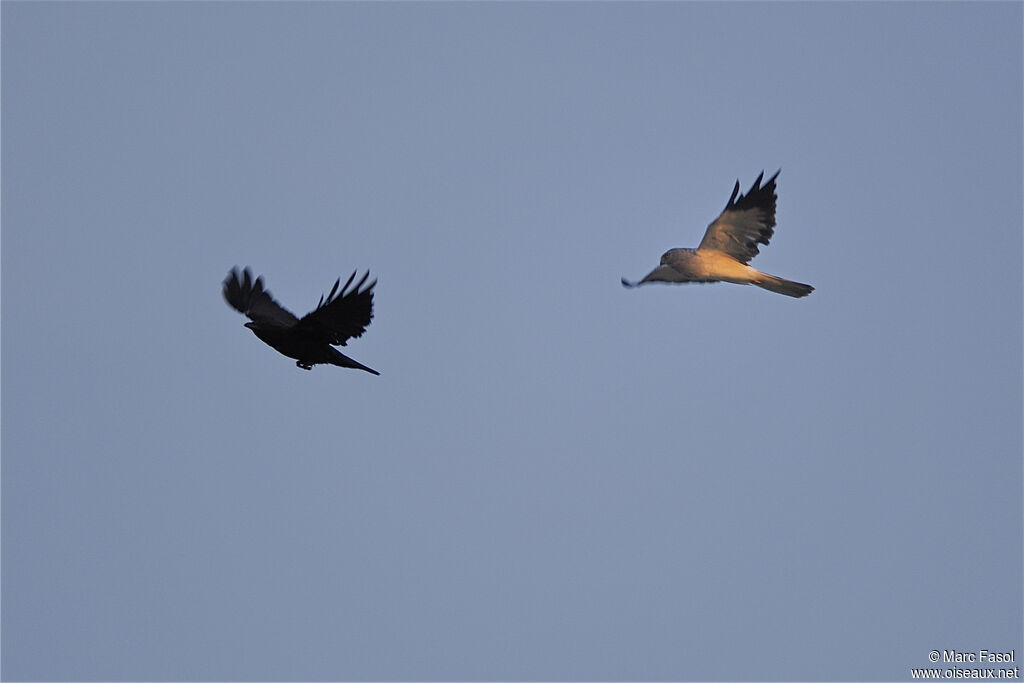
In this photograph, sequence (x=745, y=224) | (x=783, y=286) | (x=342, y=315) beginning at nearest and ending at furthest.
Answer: (x=342, y=315), (x=783, y=286), (x=745, y=224)

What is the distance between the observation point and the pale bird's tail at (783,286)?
17.9 m

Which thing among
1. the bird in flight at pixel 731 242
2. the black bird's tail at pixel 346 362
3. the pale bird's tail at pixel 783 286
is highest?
the bird in flight at pixel 731 242

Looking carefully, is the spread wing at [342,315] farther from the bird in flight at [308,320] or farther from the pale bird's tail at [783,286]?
the pale bird's tail at [783,286]

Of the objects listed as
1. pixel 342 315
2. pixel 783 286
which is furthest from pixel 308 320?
pixel 783 286

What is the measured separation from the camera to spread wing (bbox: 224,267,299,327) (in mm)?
16359

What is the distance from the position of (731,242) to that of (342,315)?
6.65 meters

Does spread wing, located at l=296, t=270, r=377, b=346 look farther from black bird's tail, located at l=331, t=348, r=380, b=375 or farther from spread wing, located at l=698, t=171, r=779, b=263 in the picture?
spread wing, located at l=698, t=171, r=779, b=263

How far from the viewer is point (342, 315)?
49.0ft

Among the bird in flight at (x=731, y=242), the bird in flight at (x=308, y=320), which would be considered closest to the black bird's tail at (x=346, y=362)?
the bird in flight at (x=308, y=320)

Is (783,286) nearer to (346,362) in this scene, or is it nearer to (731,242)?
(731,242)

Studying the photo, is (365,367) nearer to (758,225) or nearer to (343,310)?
(343,310)

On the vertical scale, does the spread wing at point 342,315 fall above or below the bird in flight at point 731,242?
below

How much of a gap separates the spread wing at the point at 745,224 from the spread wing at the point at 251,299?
20.4ft

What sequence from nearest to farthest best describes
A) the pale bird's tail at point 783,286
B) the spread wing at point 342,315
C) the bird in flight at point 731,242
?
the spread wing at point 342,315
the pale bird's tail at point 783,286
the bird in flight at point 731,242
